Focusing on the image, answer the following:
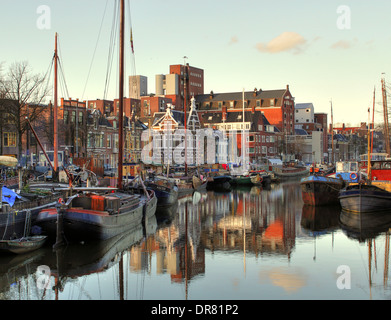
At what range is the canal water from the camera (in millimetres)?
18453

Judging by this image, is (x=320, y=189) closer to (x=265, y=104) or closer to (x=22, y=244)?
(x=22, y=244)

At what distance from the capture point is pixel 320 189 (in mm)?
46062

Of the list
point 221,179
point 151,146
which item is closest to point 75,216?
point 221,179

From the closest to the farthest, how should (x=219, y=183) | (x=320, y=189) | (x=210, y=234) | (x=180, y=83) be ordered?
(x=210, y=234), (x=320, y=189), (x=219, y=183), (x=180, y=83)

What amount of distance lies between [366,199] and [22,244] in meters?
26.4

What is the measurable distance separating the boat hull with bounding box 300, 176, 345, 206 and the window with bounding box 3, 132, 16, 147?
41348mm

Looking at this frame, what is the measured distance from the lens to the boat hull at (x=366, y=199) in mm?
37812

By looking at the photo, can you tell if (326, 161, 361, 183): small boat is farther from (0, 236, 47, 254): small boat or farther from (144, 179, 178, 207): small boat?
(0, 236, 47, 254): small boat

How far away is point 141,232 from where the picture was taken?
31.8 metres

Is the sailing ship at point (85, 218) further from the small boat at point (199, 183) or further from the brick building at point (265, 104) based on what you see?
the brick building at point (265, 104)

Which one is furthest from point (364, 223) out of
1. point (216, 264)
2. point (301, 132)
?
point (301, 132)

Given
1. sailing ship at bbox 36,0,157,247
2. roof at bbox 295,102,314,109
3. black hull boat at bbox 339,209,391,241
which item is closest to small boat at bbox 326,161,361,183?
black hull boat at bbox 339,209,391,241
